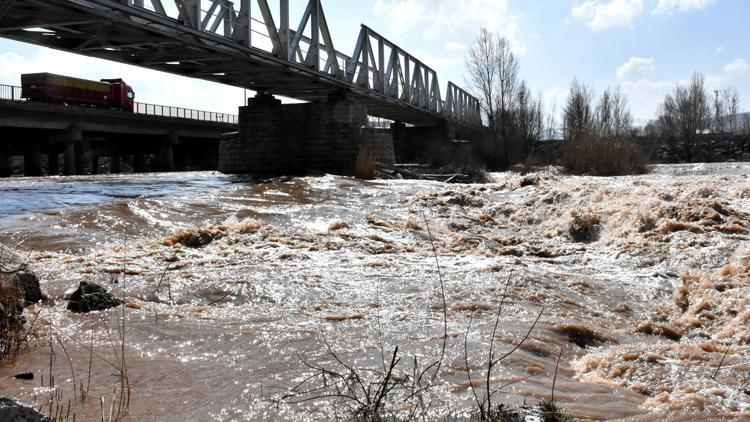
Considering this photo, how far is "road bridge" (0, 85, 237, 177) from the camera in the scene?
1336 inches

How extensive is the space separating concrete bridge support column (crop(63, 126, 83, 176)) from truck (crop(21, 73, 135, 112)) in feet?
11.6

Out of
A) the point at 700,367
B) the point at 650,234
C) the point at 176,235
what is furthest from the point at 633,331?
the point at 176,235

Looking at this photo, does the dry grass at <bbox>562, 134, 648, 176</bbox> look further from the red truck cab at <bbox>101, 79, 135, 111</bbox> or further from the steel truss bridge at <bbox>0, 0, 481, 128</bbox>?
the red truck cab at <bbox>101, 79, 135, 111</bbox>

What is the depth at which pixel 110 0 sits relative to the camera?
42.3 feet

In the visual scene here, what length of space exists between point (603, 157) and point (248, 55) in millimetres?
14644

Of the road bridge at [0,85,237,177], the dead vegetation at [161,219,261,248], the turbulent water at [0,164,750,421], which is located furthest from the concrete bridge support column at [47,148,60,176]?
the dead vegetation at [161,219,261,248]

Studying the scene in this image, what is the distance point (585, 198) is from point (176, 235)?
342 inches

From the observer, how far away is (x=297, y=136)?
27.2 metres

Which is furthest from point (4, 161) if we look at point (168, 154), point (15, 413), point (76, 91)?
point (15, 413)

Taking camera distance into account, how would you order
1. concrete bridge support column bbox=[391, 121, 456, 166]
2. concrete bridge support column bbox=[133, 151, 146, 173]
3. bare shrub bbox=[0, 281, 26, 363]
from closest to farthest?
bare shrub bbox=[0, 281, 26, 363], concrete bridge support column bbox=[391, 121, 456, 166], concrete bridge support column bbox=[133, 151, 146, 173]

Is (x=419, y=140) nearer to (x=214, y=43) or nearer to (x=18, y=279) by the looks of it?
(x=214, y=43)

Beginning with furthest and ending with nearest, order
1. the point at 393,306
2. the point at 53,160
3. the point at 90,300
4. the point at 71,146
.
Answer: the point at 53,160 → the point at 71,146 → the point at 393,306 → the point at 90,300

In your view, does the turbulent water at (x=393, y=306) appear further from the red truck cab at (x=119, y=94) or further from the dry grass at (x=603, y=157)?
the red truck cab at (x=119, y=94)

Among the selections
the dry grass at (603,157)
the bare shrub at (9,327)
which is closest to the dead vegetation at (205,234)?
the bare shrub at (9,327)
